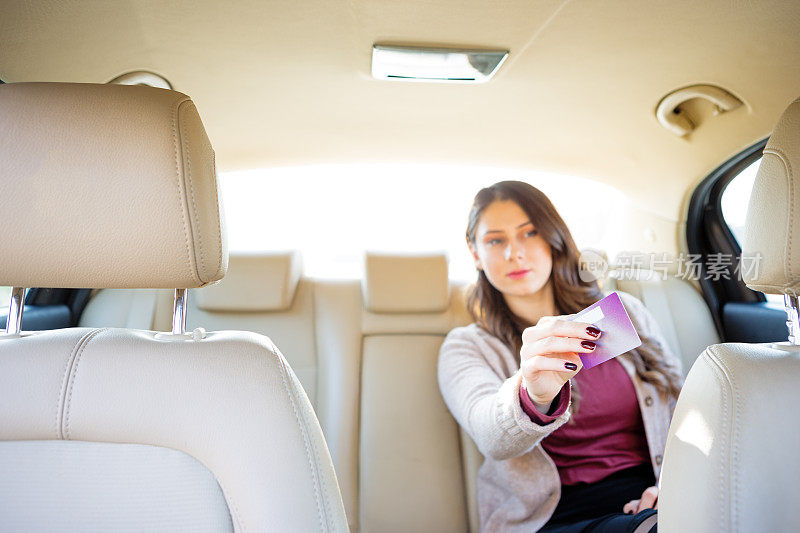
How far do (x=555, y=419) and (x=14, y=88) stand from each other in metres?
1.08

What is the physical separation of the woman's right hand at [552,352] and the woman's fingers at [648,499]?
55 cm

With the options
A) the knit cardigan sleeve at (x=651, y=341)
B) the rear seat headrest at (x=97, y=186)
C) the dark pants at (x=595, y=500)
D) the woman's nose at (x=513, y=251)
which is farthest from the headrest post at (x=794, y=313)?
the rear seat headrest at (x=97, y=186)

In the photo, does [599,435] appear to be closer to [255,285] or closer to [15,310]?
[255,285]

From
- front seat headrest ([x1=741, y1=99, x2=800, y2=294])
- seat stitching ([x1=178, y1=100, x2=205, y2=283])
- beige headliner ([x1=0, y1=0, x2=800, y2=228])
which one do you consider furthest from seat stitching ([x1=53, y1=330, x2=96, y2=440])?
front seat headrest ([x1=741, y1=99, x2=800, y2=294])

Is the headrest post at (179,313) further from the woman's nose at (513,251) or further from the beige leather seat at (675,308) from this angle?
the beige leather seat at (675,308)

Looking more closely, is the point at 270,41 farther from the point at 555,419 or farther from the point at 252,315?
the point at 555,419

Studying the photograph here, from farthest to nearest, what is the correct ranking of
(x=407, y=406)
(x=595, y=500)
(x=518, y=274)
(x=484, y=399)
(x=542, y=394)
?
1. (x=407, y=406)
2. (x=518, y=274)
3. (x=595, y=500)
4. (x=484, y=399)
5. (x=542, y=394)

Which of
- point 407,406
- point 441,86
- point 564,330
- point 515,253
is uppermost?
point 441,86

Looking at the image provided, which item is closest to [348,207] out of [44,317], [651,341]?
[44,317]

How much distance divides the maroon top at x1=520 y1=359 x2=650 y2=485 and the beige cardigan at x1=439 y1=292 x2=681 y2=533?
0.05 metres

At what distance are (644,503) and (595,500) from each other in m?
0.12

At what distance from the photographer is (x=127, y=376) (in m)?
0.90

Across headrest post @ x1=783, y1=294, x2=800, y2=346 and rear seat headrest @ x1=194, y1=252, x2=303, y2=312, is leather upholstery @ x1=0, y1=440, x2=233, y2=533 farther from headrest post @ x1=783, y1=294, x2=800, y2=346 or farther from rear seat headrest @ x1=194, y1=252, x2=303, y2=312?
rear seat headrest @ x1=194, y1=252, x2=303, y2=312

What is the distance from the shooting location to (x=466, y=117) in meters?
2.04
